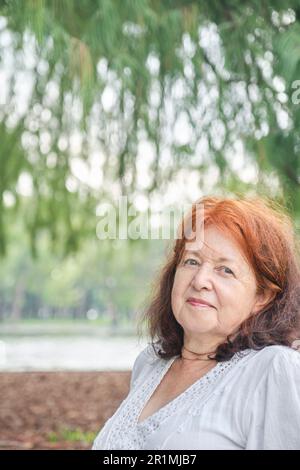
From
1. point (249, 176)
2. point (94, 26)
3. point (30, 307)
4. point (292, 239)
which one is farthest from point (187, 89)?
point (30, 307)

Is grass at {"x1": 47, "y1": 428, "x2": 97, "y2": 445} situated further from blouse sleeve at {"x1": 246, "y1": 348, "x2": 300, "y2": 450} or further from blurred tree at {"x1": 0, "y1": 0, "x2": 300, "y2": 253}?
blouse sleeve at {"x1": 246, "y1": 348, "x2": 300, "y2": 450}

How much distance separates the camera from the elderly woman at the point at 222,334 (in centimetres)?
123

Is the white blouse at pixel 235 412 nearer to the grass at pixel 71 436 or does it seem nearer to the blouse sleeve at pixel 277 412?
the blouse sleeve at pixel 277 412

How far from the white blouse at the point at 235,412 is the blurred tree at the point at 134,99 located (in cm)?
205

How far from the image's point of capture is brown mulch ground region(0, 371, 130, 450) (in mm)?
4418

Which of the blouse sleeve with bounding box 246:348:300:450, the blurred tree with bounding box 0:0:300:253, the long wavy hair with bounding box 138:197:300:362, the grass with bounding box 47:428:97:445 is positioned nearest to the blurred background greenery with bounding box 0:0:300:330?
the blurred tree with bounding box 0:0:300:253

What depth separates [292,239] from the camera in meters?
1.47

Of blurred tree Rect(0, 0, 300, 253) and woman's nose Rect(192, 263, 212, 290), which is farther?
blurred tree Rect(0, 0, 300, 253)

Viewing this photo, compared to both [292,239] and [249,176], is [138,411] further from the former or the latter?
[249,176]

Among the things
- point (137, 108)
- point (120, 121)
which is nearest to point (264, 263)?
point (137, 108)

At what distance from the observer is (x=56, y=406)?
561cm

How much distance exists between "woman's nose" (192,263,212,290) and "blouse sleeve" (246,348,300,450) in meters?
0.23

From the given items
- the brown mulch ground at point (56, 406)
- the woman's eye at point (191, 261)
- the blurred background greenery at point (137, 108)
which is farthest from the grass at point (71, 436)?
the woman's eye at point (191, 261)

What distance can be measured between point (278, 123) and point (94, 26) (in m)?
1.39
